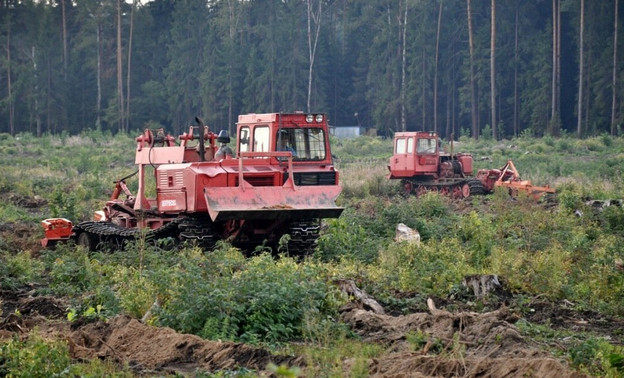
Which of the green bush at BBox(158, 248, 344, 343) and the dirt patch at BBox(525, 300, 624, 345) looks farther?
the dirt patch at BBox(525, 300, 624, 345)

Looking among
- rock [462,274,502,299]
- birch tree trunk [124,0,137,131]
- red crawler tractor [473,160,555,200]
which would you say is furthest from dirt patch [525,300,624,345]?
birch tree trunk [124,0,137,131]

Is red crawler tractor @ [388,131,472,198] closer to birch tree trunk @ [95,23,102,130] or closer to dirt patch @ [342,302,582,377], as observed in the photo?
dirt patch @ [342,302,582,377]

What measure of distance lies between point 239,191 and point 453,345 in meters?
7.69

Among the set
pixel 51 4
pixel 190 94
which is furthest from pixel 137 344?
pixel 51 4

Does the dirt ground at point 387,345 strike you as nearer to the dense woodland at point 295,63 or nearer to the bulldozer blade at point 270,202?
the bulldozer blade at point 270,202

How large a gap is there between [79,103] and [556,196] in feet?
186

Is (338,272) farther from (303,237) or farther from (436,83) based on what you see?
(436,83)

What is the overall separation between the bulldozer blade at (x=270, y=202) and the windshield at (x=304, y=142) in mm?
1601

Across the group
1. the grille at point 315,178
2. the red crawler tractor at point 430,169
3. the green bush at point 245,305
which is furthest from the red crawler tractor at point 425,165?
the green bush at point 245,305

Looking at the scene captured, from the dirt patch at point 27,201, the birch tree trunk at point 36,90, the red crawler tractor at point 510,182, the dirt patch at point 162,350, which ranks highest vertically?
the birch tree trunk at point 36,90

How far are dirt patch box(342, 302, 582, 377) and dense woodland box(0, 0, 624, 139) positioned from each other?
182 ft

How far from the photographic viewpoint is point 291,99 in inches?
2876

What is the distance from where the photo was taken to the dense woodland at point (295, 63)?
6919 centimetres

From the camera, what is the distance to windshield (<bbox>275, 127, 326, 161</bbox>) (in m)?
18.7
